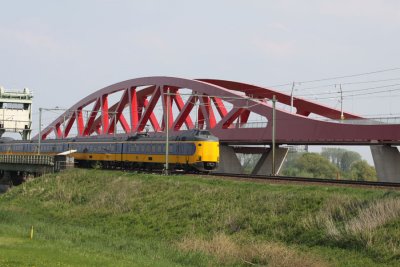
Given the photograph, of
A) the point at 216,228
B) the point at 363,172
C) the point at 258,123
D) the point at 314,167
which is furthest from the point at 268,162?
the point at 314,167

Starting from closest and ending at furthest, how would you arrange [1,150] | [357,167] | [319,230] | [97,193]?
[319,230]
[97,193]
[1,150]
[357,167]

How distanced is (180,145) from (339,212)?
79.7 feet

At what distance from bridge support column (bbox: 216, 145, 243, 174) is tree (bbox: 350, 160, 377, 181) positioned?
42500 millimetres

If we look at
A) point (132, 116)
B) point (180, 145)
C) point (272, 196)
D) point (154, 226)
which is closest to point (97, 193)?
point (180, 145)

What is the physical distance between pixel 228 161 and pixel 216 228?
4005 centimetres

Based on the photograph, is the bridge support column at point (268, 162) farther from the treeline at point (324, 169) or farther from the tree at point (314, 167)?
the tree at point (314, 167)

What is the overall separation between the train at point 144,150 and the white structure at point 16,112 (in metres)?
42.5

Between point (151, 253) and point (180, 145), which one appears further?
point (180, 145)

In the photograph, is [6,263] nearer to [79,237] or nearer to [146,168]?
[79,237]

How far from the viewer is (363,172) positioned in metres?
108

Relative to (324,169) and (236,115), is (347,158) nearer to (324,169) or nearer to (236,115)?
(324,169)

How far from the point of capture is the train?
4588cm

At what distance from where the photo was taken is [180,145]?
47.1 metres

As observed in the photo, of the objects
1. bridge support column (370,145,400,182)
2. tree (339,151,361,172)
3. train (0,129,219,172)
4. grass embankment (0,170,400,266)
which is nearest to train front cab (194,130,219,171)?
train (0,129,219,172)
